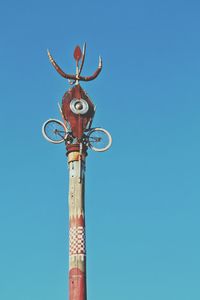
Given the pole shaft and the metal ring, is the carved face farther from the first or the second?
the pole shaft

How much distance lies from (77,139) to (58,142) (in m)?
1.17

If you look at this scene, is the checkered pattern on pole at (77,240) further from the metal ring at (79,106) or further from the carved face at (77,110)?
the metal ring at (79,106)

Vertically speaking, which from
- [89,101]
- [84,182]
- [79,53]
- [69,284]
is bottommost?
[69,284]

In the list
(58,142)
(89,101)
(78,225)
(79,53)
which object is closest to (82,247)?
(78,225)

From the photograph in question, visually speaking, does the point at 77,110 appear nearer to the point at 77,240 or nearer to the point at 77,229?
the point at 77,229

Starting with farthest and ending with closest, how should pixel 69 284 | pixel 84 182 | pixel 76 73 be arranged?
pixel 76 73, pixel 84 182, pixel 69 284

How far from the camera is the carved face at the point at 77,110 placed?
3888 cm

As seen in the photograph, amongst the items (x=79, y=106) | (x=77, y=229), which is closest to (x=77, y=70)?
(x=79, y=106)

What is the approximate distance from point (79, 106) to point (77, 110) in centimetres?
33

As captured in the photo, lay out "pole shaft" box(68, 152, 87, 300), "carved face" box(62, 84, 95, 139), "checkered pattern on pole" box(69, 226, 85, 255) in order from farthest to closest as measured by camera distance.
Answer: "carved face" box(62, 84, 95, 139) → "checkered pattern on pole" box(69, 226, 85, 255) → "pole shaft" box(68, 152, 87, 300)

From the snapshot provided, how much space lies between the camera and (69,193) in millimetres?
37562

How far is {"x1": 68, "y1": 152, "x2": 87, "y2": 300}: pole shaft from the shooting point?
35.3 metres

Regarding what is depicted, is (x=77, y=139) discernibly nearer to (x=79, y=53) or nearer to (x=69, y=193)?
(x=69, y=193)

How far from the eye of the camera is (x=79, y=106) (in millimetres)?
39406
